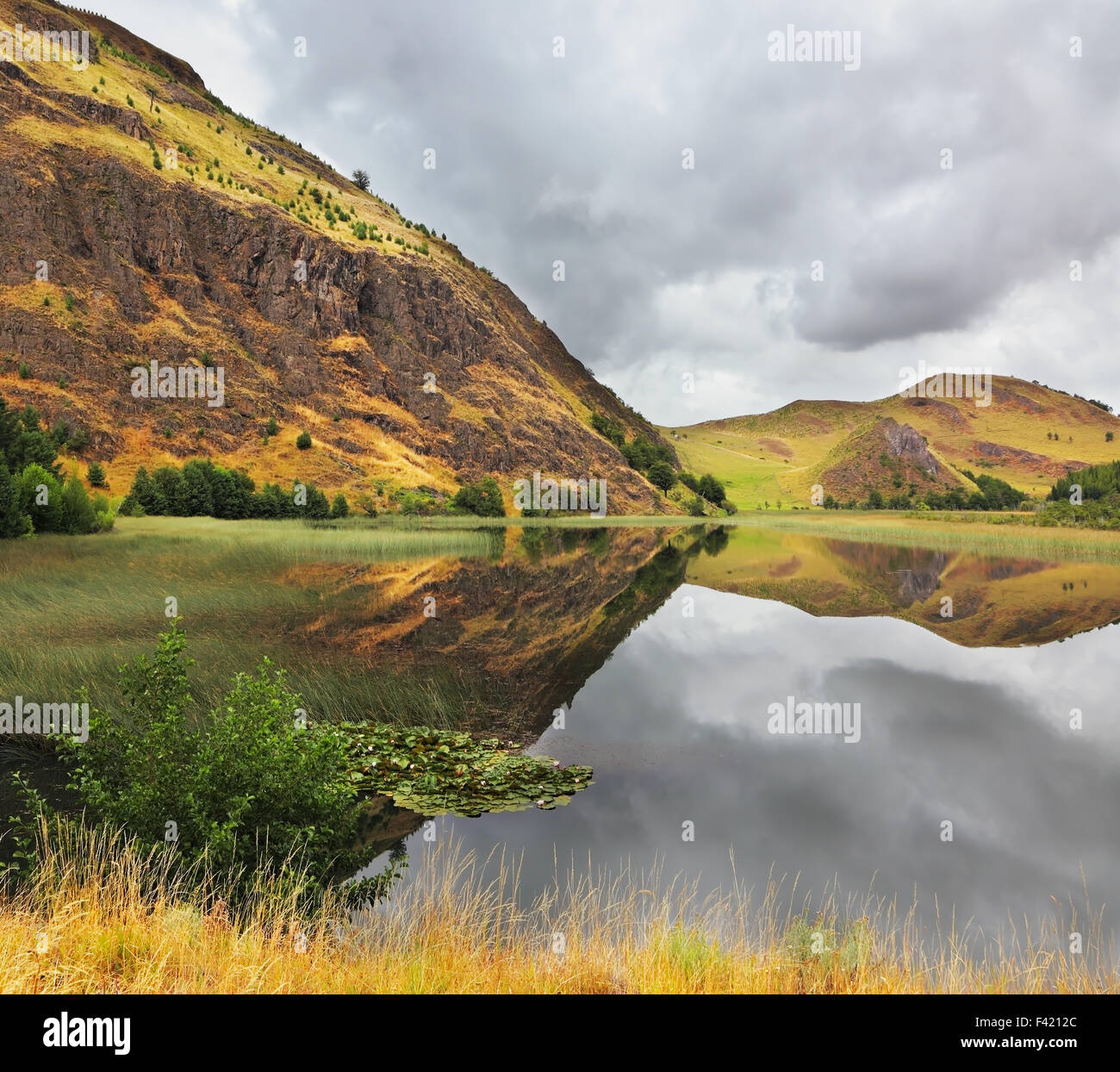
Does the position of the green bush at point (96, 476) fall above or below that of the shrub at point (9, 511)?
above

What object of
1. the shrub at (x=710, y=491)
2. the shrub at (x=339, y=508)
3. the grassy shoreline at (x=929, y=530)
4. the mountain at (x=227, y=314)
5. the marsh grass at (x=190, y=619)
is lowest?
the marsh grass at (x=190, y=619)

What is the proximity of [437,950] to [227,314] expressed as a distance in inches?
4902

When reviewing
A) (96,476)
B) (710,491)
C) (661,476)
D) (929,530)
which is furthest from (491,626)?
(710,491)

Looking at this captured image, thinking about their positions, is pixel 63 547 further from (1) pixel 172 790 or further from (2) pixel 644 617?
(1) pixel 172 790

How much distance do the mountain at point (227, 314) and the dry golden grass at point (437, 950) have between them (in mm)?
83093

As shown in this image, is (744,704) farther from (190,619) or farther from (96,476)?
(96,476)

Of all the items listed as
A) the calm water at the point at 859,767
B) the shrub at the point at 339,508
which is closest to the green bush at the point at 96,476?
the shrub at the point at 339,508

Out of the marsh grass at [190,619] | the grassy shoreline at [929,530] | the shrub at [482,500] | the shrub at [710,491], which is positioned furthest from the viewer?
the shrub at [710,491]

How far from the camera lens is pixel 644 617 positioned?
27.5 metres

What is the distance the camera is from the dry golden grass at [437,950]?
15.8ft

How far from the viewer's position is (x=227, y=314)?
11012 centimetres

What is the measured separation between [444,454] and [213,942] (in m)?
118

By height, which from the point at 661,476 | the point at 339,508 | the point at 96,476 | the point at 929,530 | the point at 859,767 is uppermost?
the point at 661,476

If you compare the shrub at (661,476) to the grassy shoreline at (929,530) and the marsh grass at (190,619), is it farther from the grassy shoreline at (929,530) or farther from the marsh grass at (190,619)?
the marsh grass at (190,619)
